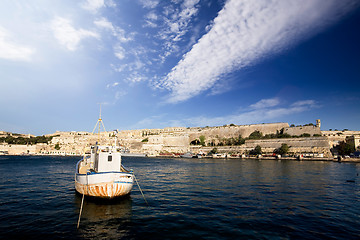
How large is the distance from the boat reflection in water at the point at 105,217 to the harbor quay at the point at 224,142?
61.8m

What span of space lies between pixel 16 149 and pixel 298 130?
132 metres

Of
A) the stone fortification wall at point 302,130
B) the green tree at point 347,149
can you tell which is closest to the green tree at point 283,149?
Answer: the green tree at point 347,149

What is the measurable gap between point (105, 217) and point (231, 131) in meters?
90.2

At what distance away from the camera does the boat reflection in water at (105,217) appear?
6.91 meters

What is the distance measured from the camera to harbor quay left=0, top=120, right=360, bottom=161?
65.1m

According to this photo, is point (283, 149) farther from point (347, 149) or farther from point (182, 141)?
point (182, 141)

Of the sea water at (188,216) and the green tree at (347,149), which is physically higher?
the green tree at (347,149)

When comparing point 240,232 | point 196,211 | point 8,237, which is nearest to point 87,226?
point 8,237

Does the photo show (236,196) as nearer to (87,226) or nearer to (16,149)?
(87,226)

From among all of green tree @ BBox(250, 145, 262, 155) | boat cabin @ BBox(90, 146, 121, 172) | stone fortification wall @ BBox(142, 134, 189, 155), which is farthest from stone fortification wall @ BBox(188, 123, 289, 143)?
boat cabin @ BBox(90, 146, 121, 172)

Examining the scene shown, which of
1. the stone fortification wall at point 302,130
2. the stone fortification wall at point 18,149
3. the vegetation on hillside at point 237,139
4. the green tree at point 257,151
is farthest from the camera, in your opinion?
the stone fortification wall at point 18,149

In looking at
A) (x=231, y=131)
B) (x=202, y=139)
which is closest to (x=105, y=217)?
(x=202, y=139)

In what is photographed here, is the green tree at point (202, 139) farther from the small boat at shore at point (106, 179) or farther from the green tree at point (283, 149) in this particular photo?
the small boat at shore at point (106, 179)

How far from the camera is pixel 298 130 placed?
76938 mm
